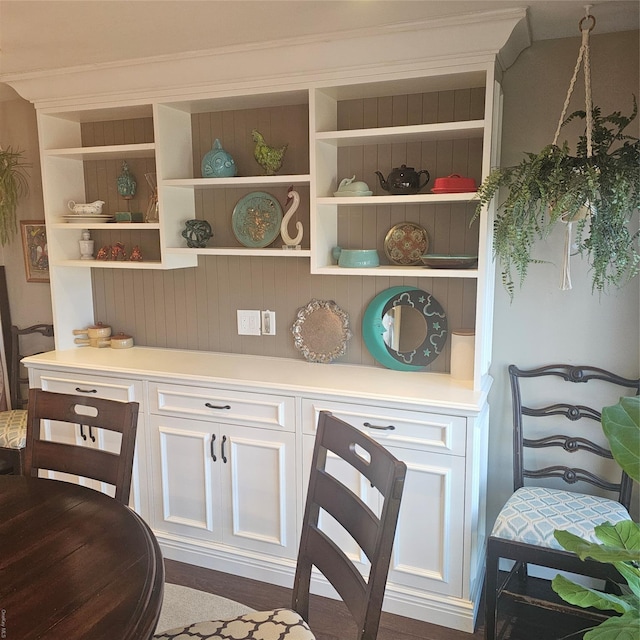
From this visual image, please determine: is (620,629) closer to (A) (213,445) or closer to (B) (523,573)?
(B) (523,573)

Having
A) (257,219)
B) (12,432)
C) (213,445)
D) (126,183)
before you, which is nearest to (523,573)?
(213,445)

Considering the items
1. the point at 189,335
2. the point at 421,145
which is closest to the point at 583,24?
the point at 421,145

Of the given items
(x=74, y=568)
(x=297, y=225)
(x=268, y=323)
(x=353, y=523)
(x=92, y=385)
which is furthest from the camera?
(x=268, y=323)

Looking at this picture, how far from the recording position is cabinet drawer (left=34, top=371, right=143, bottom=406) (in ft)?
9.32

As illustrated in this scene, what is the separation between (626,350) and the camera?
96.7 inches

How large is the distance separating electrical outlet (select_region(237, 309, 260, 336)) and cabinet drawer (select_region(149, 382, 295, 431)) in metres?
0.48

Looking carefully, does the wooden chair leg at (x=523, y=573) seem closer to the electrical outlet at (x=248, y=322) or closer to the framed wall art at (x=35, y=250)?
the electrical outlet at (x=248, y=322)

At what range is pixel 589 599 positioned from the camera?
5.45 feet

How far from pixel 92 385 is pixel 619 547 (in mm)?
2351

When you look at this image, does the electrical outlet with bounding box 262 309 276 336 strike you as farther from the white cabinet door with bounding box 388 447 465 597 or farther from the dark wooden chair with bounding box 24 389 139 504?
the dark wooden chair with bounding box 24 389 139 504

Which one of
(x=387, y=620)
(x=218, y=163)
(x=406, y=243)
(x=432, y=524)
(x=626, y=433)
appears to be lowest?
(x=387, y=620)

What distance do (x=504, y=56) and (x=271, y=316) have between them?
1.57 meters

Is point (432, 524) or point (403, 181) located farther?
point (403, 181)

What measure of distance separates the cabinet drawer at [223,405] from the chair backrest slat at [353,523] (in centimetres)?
87
